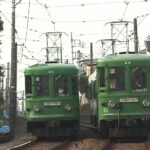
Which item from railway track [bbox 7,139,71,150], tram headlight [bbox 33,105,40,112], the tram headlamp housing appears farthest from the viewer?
tram headlight [bbox 33,105,40,112]

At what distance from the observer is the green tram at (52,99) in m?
24.2

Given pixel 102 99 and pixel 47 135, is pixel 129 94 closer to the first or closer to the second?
pixel 102 99

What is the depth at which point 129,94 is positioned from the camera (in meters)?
21.6

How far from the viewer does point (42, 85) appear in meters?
24.5

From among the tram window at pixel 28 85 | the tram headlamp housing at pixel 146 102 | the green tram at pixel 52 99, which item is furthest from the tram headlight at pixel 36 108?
the tram headlamp housing at pixel 146 102

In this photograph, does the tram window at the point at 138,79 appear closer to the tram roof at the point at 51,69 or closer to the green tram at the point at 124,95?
the green tram at the point at 124,95

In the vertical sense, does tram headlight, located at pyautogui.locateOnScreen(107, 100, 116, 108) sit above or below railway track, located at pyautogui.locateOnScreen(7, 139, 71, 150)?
above

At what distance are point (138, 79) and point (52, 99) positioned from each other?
155 inches

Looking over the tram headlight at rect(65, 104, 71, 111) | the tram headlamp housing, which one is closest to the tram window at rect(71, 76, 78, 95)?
the tram headlight at rect(65, 104, 71, 111)

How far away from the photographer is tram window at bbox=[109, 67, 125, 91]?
2180cm

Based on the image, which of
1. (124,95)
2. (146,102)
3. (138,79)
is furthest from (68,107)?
(146,102)

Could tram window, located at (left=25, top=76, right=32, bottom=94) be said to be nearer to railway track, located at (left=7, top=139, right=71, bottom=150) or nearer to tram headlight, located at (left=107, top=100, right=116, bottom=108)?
railway track, located at (left=7, top=139, right=71, bottom=150)

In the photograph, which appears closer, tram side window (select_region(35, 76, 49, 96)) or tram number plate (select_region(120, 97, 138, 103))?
tram number plate (select_region(120, 97, 138, 103))

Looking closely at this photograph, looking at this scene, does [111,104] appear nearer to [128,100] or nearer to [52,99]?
[128,100]
